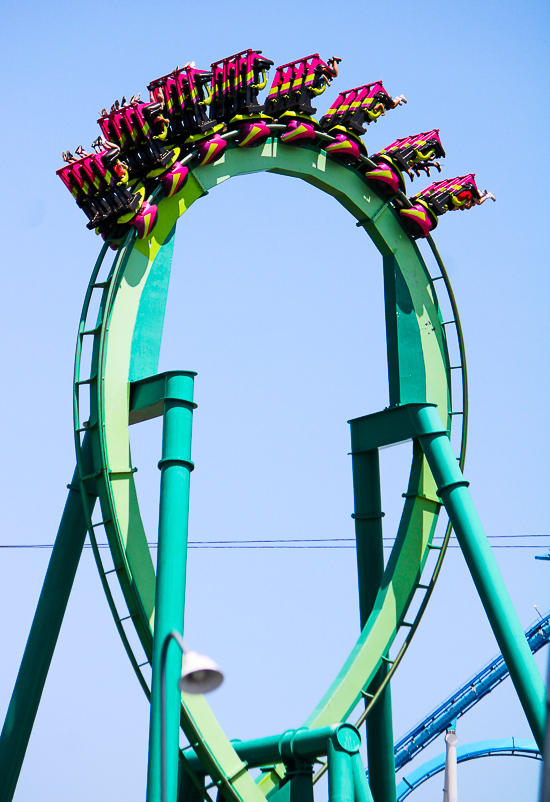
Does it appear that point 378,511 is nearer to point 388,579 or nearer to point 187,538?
point 388,579

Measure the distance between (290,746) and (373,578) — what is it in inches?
126

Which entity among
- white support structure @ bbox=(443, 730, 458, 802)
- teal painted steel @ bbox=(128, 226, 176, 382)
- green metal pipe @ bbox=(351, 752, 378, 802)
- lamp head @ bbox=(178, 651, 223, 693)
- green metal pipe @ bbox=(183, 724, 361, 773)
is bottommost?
lamp head @ bbox=(178, 651, 223, 693)

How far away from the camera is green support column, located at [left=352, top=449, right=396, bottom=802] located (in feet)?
43.2

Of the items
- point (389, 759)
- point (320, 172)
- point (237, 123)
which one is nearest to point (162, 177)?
point (237, 123)

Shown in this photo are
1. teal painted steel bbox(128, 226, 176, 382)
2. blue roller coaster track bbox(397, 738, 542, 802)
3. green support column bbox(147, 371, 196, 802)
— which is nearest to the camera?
green support column bbox(147, 371, 196, 802)

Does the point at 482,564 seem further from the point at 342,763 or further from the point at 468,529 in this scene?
the point at 342,763

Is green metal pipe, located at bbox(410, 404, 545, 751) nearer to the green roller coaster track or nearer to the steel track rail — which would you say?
the green roller coaster track

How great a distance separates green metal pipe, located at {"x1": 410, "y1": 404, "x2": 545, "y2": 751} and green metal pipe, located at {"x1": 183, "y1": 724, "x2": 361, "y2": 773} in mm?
2161

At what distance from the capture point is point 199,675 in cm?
581

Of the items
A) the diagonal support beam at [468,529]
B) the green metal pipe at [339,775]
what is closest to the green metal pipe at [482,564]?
the diagonal support beam at [468,529]

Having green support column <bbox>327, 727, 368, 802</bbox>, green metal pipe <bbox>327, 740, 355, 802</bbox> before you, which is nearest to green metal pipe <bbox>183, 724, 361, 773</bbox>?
green support column <bbox>327, 727, 368, 802</bbox>

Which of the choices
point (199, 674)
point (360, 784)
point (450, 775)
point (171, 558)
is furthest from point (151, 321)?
point (450, 775)

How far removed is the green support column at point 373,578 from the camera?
13.2 metres

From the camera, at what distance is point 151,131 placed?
41.2 ft
